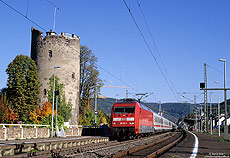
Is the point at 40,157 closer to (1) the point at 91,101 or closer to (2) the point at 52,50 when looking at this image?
(2) the point at 52,50

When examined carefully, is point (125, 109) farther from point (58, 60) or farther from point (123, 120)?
point (58, 60)

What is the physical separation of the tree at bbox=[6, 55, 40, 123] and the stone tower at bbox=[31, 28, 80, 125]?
76.7 inches

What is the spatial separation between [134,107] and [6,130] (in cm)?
1051

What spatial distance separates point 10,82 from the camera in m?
50.2

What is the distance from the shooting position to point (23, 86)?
50625mm

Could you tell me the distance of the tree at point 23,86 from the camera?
161ft

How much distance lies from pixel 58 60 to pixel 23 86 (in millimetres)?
8423

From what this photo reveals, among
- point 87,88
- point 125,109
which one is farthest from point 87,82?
point 125,109

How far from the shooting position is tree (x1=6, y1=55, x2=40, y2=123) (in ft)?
161

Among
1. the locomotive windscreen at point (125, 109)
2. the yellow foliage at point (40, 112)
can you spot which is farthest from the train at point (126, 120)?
the yellow foliage at point (40, 112)

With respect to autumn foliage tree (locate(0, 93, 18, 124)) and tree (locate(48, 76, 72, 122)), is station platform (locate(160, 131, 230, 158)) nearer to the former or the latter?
autumn foliage tree (locate(0, 93, 18, 124))

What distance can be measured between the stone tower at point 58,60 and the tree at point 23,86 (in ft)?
6.39

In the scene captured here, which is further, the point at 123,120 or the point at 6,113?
the point at 6,113

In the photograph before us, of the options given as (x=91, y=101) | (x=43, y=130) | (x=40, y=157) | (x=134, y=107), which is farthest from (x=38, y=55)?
(x=40, y=157)
